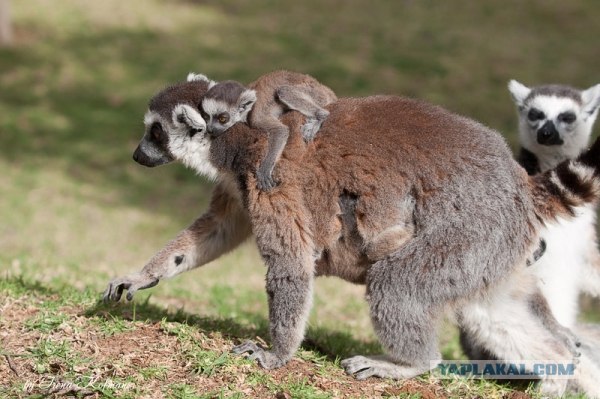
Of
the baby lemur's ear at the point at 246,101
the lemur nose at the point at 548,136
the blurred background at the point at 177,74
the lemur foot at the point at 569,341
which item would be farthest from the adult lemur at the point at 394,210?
the blurred background at the point at 177,74

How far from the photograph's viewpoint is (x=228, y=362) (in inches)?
188

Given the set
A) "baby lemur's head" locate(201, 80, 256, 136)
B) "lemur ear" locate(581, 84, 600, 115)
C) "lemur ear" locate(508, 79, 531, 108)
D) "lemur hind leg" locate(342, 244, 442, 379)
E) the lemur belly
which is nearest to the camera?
"lemur hind leg" locate(342, 244, 442, 379)

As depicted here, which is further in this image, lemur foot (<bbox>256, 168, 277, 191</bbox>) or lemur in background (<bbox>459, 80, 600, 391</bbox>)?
lemur in background (<bbox>459, 80, 600, 391</bbox>)

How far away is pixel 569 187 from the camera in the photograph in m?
5.01

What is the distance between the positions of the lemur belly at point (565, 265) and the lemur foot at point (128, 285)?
9.89 feet

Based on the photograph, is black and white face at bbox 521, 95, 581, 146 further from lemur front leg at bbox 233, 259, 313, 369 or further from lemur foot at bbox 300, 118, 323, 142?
lemur front leg at bbox 233, 259, 313, 369

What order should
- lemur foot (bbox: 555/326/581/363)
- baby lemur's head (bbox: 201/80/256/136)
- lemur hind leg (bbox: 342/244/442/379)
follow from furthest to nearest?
lemur foot (bbox: 555/326/581/363)
baby lemur's head (bbox: 201/80/256/136)
lemur hind leg (bbox: 342/244/442/379)

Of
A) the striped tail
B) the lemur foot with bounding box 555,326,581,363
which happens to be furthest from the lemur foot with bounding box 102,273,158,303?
the lemur foot with bounding box 555,326,581,363

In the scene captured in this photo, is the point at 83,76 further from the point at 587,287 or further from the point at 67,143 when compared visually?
the point at 587,287

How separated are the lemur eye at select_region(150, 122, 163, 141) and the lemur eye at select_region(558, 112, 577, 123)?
3.79m

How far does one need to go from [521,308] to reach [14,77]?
50.1ft

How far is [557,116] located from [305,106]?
2.94m

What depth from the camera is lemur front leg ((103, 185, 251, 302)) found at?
5465 millimetres

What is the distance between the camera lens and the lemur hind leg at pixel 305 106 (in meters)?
5.18
